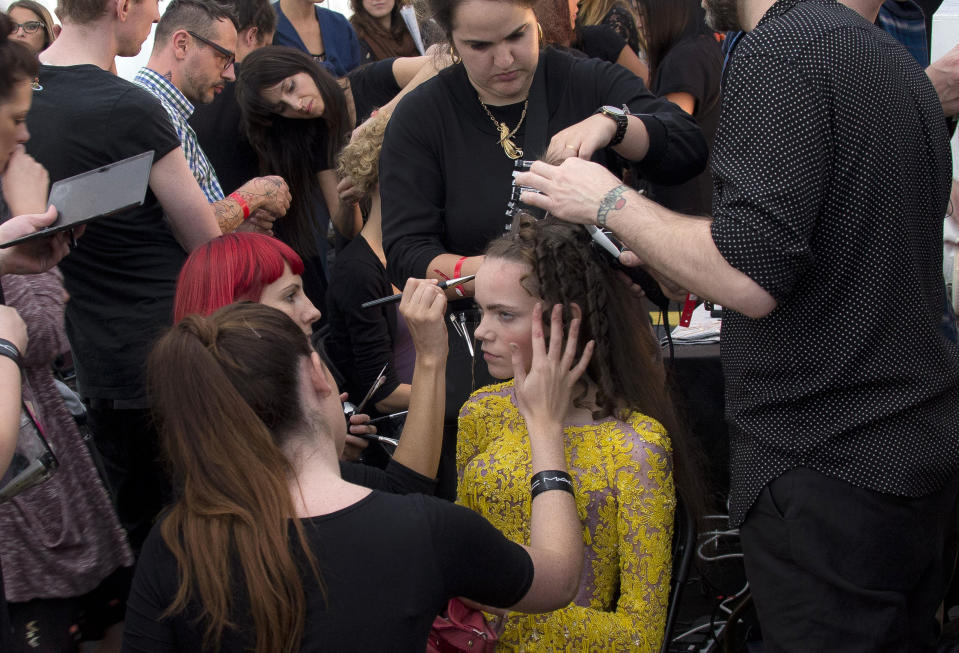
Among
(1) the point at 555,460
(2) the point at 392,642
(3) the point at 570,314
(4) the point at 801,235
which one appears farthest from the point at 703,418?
(2) the point at 392,642

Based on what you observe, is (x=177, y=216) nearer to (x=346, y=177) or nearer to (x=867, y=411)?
(x=346, y=177)

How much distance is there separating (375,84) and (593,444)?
2.42 meters

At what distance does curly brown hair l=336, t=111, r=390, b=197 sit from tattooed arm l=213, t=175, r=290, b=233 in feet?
1.00

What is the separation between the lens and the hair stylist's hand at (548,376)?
69.5 inches

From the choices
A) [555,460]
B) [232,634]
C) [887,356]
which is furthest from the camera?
[555,460]

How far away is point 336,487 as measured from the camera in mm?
1386

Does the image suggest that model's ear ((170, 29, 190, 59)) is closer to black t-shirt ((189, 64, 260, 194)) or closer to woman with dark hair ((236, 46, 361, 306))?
woman with dark hair ((236, 46, 361, 306))

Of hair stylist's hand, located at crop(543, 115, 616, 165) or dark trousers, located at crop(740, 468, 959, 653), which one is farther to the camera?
hair stylist's hand, located at crop(543, 115, 616, 165)

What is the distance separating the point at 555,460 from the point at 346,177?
176 centimetres

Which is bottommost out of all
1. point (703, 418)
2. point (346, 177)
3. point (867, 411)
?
point (703, 418)

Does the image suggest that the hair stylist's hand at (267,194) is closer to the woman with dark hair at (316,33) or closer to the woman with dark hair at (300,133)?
the woman with dark hair at (300,133)

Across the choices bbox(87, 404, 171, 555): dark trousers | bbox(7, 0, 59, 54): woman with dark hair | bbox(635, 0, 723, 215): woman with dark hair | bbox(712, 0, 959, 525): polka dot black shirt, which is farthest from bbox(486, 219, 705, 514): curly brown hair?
bbox(7, 0, 59, 54): woman with dark hair

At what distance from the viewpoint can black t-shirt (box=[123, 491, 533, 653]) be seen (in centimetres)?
129

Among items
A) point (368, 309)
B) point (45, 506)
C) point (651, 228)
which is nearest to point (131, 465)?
point (45, 506)
